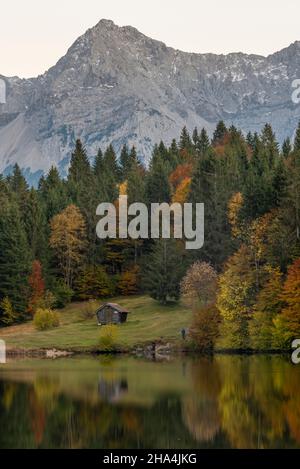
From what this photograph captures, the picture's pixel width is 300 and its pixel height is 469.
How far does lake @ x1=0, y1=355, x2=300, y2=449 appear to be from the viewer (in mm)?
44219

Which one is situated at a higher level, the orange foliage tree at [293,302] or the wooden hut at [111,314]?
the wooden hut at [111,314]

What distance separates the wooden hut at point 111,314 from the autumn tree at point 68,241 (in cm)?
1811

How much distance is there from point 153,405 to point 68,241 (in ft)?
259

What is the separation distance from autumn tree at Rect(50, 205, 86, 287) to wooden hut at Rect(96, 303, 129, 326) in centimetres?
1811

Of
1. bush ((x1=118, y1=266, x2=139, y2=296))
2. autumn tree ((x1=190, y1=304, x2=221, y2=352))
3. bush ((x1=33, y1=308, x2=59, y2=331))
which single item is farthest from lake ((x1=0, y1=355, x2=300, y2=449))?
bush ((x1=118, y1=266, x2=139, y2=296))

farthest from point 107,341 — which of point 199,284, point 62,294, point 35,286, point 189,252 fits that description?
point 62,294

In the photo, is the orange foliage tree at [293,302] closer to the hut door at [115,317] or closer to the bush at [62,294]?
the hut door at [115,317]

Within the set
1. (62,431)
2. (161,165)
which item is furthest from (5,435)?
(161,165)

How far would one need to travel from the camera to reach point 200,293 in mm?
108500

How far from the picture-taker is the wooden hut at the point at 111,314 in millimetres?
112375

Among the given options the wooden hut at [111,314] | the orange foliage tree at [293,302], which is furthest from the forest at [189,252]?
the wooden hut at [111,314]

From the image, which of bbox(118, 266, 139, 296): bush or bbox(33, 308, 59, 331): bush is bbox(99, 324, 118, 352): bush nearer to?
bbox(33, 308, 59, 331): bush

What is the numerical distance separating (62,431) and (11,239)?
254ft

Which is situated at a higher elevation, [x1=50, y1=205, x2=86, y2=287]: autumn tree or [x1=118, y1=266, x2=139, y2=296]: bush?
[x1=50, y1=205, x2=86, y2=287]: autumn tree
